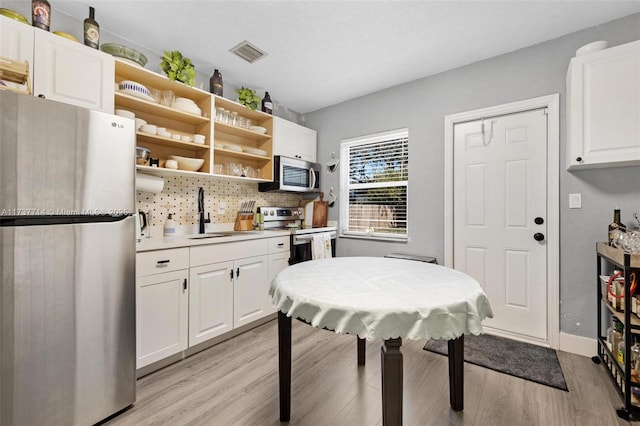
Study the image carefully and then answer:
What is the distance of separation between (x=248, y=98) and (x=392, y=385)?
295 centimetres

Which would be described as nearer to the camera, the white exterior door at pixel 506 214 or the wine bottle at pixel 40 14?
the wine bottle at pixel 40 14

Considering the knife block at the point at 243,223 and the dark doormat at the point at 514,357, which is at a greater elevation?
the knife block at the point at 243,223

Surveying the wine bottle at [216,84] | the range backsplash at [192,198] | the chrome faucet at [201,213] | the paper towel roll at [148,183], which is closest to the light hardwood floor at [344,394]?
the chrome faucet at [201,213]

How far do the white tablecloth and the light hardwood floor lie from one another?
82 centimetres

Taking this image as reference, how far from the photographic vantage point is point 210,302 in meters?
2.29

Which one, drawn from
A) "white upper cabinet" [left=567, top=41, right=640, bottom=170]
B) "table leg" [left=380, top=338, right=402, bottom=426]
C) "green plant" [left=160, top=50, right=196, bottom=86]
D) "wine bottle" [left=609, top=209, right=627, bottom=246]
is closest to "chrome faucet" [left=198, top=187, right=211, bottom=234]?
"green plant" [left=160, top=50, right=196, bottom=86]

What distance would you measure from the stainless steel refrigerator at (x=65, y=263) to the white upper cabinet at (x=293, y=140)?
1.87 meters

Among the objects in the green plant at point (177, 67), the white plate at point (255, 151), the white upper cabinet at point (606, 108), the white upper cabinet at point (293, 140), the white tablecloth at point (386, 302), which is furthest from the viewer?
the white upper cabinet at point (293, 140)

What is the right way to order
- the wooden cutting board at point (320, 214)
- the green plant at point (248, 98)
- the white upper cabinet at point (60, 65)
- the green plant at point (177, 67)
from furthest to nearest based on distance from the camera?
the wooden cutting board at point (320, 214) < the green plant at point (248, 98) < the green plant at point (177, 67) < the white upper cabinet at point (60, 65)

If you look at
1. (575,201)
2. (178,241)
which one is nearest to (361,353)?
(178,241)

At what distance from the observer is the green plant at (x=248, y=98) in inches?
117

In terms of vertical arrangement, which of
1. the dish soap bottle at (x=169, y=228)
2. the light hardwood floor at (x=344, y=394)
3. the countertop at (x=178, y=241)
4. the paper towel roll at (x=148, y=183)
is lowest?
the light hardwood floor at (x=344, y=394)

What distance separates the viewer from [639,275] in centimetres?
172

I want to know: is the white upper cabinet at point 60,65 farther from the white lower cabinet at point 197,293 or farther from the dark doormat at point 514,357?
the dark doormat at point 514,357
